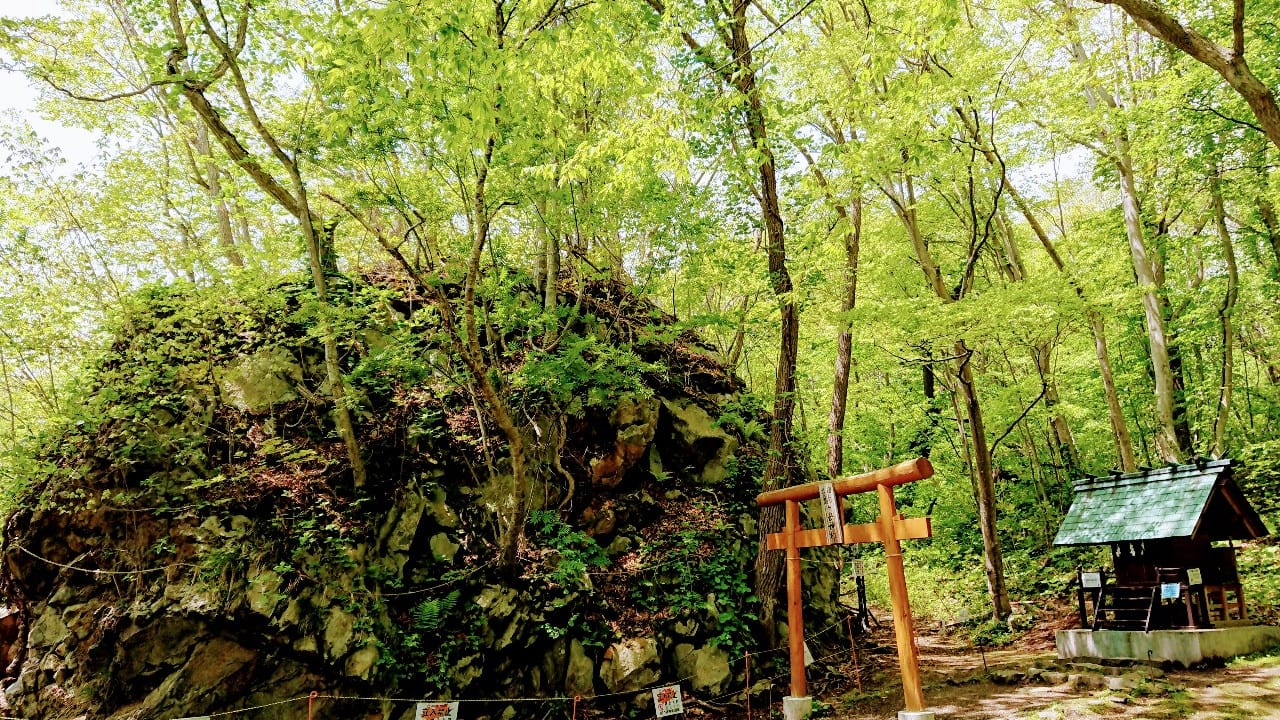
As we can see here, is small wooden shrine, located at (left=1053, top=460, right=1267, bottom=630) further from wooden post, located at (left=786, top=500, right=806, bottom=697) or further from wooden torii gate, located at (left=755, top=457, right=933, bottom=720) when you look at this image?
wooden post, located at (left=786, top=500, right=806, bottom=697)

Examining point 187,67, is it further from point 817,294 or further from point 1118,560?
point 1118,560

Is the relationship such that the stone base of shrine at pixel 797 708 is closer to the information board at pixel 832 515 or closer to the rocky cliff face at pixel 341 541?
the rocky cliff face at pixel 341 541

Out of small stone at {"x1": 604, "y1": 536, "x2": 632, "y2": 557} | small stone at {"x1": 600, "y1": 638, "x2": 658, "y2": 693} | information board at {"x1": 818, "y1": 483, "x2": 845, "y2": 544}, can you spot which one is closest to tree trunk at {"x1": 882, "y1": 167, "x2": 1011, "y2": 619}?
information board at {"x1": 818, "y1": 483, "x2": 845, "y2": 544}

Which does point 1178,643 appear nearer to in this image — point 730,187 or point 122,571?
point 730,187

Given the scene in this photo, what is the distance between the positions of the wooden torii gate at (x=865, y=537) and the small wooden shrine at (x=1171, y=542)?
4113 millimetres

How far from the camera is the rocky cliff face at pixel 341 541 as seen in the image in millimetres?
7328

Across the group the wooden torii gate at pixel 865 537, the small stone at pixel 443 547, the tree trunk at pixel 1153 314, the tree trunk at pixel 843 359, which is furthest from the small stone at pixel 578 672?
the tree trunk at pixel 1153 314

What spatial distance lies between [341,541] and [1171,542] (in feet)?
36.8

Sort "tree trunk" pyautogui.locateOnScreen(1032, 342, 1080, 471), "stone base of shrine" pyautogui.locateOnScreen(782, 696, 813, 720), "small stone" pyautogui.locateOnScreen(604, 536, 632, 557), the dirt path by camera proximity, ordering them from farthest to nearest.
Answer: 1. "tree trunk" pyautogui.locateOnScreen(1032, 342, 1080, 471)
2. "small stone" pyautogui.locateOnScreen(604, 536, 632, 557)
3. "stone base of shrine" pyautogui.locateOnScreen(782, 696, 813, 720)
4. the dirt path

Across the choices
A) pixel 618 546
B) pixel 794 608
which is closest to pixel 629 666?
pixel 618 546

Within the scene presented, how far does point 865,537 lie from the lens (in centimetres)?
686

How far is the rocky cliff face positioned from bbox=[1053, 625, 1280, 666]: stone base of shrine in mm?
3807

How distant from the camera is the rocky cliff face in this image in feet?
24.0

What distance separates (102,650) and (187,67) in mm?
6808
